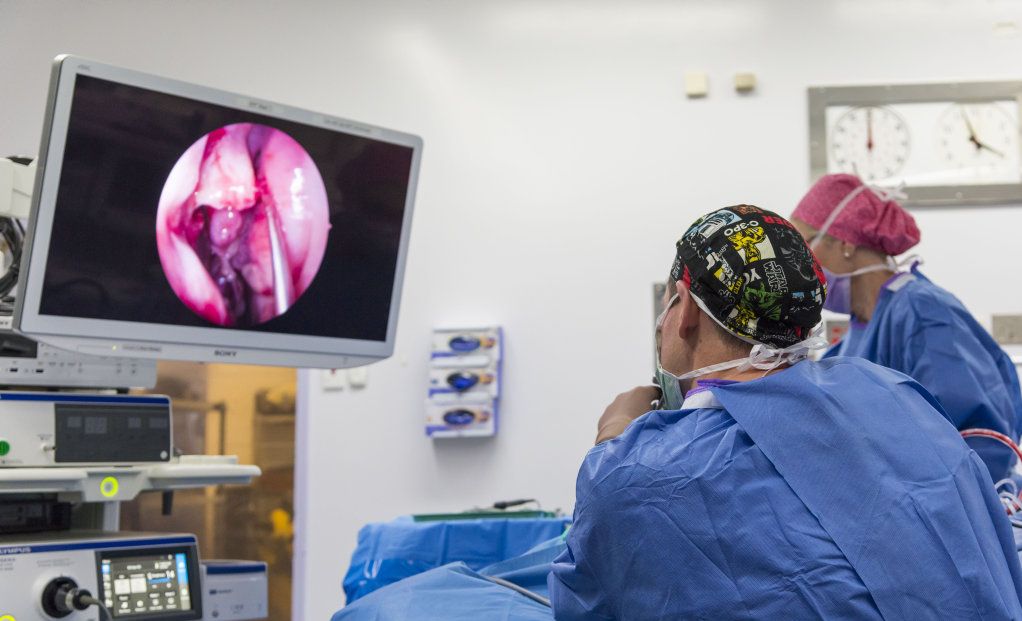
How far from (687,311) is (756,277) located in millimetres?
131

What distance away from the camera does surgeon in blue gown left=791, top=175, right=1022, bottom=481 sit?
2.47 m

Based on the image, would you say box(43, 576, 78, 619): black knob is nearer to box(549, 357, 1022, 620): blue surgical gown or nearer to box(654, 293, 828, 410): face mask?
box(549, 357, 1022, 620): blue surgical gown

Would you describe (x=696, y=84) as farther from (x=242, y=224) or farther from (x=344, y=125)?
(x=242, y=224)

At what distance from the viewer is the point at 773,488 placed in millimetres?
1323

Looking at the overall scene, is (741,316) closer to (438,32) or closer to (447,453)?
(447,453)

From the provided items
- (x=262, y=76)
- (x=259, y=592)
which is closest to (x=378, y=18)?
(x=262, y=76)

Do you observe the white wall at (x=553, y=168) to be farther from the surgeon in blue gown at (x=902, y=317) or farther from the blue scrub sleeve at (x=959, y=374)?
the blue scrub sleeve at (x=959, y=374)

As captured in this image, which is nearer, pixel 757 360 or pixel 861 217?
pixel 757 360

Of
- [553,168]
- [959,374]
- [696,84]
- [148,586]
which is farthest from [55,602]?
[696,84]

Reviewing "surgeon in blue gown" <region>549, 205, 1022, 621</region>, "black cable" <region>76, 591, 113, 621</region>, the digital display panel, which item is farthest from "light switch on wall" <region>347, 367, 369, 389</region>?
"surgeon in blue gown" <region>549, 205, 1022, 621</region>

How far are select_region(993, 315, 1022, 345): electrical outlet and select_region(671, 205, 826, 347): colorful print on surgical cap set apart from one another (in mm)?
2935

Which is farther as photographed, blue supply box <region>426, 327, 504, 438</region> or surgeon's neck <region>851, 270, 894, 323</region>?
blue supply box <region>426, 327, 504, 438</region>

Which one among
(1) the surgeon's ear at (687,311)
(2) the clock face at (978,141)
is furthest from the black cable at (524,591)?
(2) the clock face at (978,141)

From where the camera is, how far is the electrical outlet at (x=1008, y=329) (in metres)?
4.10
